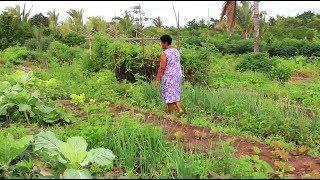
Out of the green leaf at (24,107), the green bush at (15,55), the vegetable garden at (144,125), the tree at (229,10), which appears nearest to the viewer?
the vegetable garden at (144,125)

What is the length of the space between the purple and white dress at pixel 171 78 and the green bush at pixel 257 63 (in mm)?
9731

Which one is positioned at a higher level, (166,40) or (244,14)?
(244,14)

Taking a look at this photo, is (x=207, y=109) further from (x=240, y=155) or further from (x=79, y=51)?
(x=79, y=51)

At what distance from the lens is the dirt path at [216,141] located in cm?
536

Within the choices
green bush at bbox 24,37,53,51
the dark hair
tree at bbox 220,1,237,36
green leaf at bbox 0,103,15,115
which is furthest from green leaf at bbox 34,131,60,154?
tree at bbox 220,1,237,36

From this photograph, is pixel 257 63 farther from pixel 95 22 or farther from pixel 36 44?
pixel 95 22

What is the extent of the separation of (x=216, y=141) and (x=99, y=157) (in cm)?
209

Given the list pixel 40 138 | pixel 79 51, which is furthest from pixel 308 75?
pixel 40 138

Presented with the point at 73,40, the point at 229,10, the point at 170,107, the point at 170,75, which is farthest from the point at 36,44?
the point at 170,107

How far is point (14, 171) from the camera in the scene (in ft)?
13.7

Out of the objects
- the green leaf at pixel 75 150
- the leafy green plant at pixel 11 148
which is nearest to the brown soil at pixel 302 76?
the green leaf at pixel 75 150

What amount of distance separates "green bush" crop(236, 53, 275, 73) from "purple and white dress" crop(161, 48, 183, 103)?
9.73 m

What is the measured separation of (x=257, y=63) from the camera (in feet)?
59.6

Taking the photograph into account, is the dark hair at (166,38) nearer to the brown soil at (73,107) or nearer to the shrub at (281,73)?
the brown soil at (73,107)
